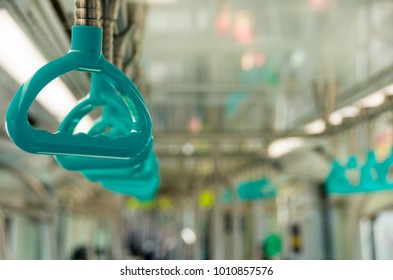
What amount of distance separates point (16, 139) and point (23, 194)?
420 centimetres

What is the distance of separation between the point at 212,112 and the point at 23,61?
3.41m

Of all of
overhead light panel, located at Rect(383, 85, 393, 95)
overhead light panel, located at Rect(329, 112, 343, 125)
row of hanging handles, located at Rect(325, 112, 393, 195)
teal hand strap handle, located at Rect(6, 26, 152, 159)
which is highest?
overhead light panel, located at Rect(329, 112, 343, 125)

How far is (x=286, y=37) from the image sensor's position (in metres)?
3.31

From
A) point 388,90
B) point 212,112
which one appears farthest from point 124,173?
point 212,112

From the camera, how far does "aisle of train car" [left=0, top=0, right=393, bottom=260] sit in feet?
3.21

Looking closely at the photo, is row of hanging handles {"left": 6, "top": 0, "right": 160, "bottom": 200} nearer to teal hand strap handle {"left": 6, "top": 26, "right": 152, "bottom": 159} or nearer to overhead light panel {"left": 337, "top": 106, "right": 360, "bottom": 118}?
teal hand strap handle {"left": 6, "top": 26, "right": 152, "bottom": 159}

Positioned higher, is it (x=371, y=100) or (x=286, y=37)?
(x=286, y=37)

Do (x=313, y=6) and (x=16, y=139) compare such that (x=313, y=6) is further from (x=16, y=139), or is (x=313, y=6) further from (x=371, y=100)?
(x=16, y=139)

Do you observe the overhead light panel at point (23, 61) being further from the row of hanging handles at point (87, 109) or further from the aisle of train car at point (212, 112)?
the row of hanging handles at point (87, 109)

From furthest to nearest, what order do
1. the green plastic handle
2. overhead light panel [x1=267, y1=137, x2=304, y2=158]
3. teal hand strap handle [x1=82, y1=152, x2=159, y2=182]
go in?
overhead light panel [x1=267, y1=137, x2=304, y2=158] < teal hand strap handle [x1=82, y1=152, x2=159, y2=182] < the green plastic handle

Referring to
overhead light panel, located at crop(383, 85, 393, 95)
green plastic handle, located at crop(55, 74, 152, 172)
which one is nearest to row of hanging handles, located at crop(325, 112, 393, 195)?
overhead light panel, located at crop(383, 85, 393, 95)

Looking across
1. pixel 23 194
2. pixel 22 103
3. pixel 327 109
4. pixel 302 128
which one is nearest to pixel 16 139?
pixel 22 103

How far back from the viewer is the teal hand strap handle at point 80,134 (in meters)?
0.72

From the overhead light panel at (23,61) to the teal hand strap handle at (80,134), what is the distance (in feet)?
1.53
